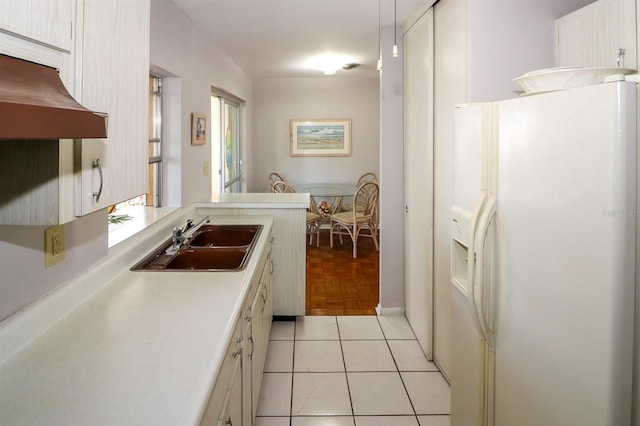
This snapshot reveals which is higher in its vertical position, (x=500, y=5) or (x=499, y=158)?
(x=500, y=5)

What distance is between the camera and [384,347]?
9.60 feet

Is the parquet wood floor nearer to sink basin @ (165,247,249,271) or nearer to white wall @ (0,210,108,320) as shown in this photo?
sink basin @ (165,247,249,271)

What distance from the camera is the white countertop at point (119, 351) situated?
0.88 metres

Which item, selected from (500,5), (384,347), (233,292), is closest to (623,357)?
(233,292)

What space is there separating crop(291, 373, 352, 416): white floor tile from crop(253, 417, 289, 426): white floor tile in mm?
70

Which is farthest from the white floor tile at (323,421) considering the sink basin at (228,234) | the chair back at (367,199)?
the chair back at (367,199)

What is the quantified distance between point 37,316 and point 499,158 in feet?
4.74

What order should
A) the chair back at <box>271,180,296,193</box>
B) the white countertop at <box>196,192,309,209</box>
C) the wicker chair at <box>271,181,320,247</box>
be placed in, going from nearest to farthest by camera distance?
the white countertop at <box>196,192,309,209</box> → the wicker chair at <box>271,181,320,247</box> → the chair back at <box>271,180,296,193</box>

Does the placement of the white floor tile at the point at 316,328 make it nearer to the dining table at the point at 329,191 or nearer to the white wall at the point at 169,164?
the white wall at the point at 169,164

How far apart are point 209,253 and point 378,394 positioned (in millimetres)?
1180

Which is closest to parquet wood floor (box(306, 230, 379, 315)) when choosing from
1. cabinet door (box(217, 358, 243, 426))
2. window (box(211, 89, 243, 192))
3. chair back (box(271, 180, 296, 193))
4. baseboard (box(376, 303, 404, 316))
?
baseboard (box(376, 303, 404, 316))

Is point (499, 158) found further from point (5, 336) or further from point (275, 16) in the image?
point (275, 16)

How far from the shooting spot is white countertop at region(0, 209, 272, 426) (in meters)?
0.88

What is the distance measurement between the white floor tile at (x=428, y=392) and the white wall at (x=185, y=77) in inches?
73.0
